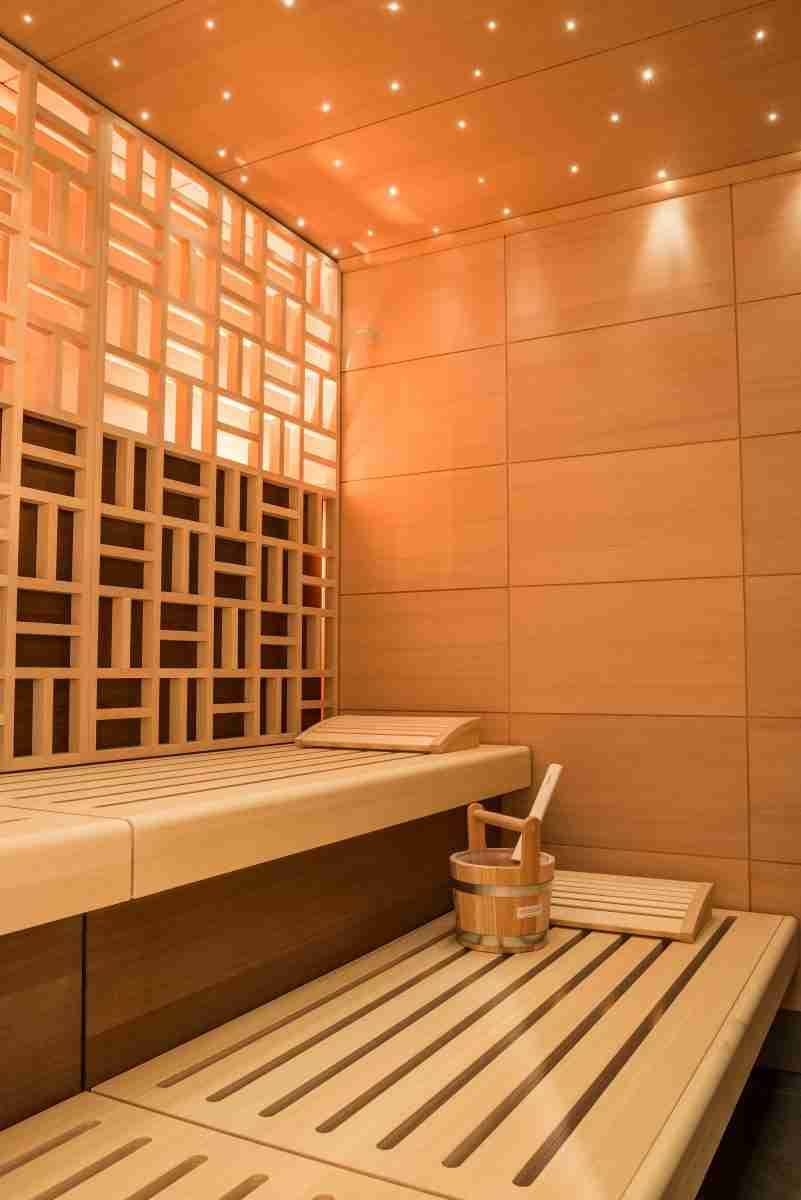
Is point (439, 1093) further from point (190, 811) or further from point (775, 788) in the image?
point (775, 788)

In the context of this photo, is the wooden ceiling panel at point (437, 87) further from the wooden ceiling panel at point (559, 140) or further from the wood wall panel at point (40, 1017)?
the wood wall panel at point (40, 1017)

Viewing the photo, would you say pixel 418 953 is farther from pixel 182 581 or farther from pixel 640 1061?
pixel 182 581

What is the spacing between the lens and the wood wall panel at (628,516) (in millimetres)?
2410

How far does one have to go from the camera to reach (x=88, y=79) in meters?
2.07

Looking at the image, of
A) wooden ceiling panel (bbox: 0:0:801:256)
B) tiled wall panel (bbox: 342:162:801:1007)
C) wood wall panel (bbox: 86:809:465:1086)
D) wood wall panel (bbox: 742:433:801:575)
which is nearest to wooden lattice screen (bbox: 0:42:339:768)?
wooden ceiling panel (bbox: 0:0:801:256)

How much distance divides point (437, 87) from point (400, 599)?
133 cm

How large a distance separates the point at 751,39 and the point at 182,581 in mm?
1676

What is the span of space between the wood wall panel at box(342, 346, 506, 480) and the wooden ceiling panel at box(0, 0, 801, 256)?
1.51 ft

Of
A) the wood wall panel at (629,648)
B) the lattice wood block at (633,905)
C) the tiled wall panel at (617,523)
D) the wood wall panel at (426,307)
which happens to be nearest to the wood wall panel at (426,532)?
the tiled wall panel at (617,523)

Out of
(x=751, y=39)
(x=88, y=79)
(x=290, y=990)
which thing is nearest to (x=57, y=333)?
(x=88, y=79)

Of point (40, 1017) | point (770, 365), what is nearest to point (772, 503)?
point (770, 365)

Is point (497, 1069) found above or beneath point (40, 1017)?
beneath

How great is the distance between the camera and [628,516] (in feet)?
8.27

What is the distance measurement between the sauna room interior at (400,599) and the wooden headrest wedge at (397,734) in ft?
0.06
